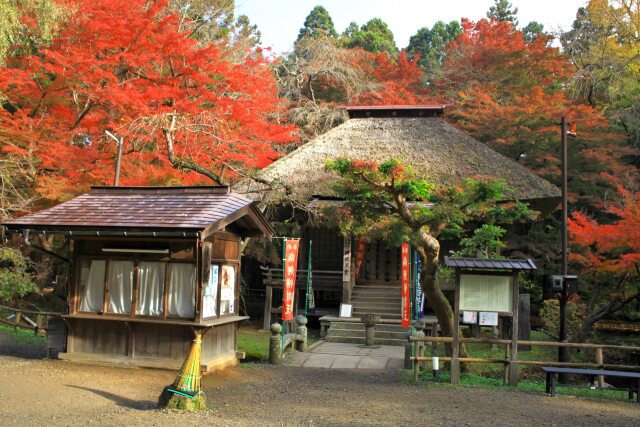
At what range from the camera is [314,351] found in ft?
45.3

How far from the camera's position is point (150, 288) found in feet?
32.2

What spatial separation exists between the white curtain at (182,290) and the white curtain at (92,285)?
136cm

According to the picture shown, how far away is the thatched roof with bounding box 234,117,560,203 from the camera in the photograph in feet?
58.2

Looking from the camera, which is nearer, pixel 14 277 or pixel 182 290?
pixel 182 290

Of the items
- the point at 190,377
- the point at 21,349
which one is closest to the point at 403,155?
the point at 21,349

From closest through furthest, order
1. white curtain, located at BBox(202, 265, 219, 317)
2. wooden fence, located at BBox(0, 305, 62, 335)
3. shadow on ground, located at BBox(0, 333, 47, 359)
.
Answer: white curtain, located at BBox(202, 265, 219, 317) < shadow on ground, located at BBox(0, 333, 47, 359) < wooden fence, located at BBox(0, 305, 62, 335)

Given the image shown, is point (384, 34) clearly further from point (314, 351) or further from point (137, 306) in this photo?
point (137, 306)

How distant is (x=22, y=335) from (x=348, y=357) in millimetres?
8554

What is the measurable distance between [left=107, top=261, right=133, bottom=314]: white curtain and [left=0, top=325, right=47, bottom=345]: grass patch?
449cm

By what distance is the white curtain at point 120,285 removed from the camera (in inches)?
391

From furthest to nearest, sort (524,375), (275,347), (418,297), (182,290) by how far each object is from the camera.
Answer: (418,297)
(524,375)
(275,347)
(182,290)

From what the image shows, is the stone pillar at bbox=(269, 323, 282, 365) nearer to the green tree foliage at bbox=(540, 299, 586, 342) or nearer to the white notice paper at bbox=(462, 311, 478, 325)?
the white notice paper at bbox=(462, 311, 478, 325)

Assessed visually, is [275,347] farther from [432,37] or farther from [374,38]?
[432,37]

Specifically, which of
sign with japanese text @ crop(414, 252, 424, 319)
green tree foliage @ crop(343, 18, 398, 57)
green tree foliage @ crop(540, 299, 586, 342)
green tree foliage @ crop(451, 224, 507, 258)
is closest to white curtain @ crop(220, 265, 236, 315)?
green tree foliage @ crop(451, 224, 507, 258)
